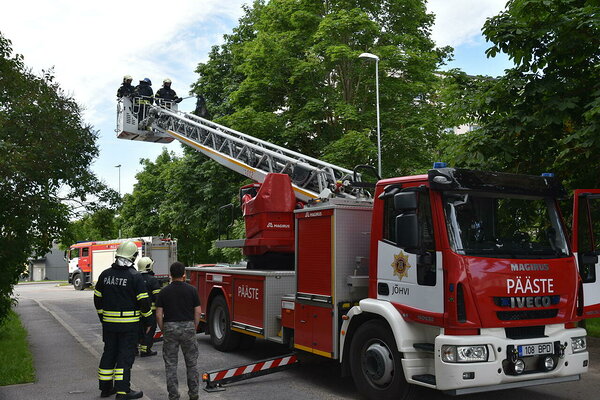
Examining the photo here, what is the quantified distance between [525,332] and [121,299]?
4289mm

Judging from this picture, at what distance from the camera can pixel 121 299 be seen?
6434 mm

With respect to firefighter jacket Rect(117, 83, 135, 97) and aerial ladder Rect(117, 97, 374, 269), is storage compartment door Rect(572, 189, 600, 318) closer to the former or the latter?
aerial ladder Rect(117, 97, 374, 269)

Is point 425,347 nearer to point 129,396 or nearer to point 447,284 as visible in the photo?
point 447,284

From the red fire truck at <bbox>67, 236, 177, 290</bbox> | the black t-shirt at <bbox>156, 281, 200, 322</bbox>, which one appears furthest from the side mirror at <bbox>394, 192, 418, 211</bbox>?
the red fire truck at <bbox>67, 236, 177, 290</bbox>

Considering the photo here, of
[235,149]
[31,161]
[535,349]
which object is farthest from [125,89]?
[535,349]

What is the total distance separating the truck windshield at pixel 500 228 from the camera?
18.4 feet

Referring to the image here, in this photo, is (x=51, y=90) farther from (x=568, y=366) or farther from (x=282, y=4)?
(x=282, y=4)

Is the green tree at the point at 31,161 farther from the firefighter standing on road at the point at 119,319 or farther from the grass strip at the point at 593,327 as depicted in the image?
the grass strip at the point at 593,327

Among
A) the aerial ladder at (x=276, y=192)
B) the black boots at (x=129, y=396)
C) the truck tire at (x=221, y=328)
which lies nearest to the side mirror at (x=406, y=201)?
the aerial ladder at (x=276, y=192)

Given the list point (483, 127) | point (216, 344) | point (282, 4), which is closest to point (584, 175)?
point (483, 127)

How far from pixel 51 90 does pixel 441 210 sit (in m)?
7.75

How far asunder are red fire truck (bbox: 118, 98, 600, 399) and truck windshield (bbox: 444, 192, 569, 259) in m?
0.01

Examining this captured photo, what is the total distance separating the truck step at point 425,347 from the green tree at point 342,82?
13.1 metres

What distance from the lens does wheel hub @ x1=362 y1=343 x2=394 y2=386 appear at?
19.5 ft
